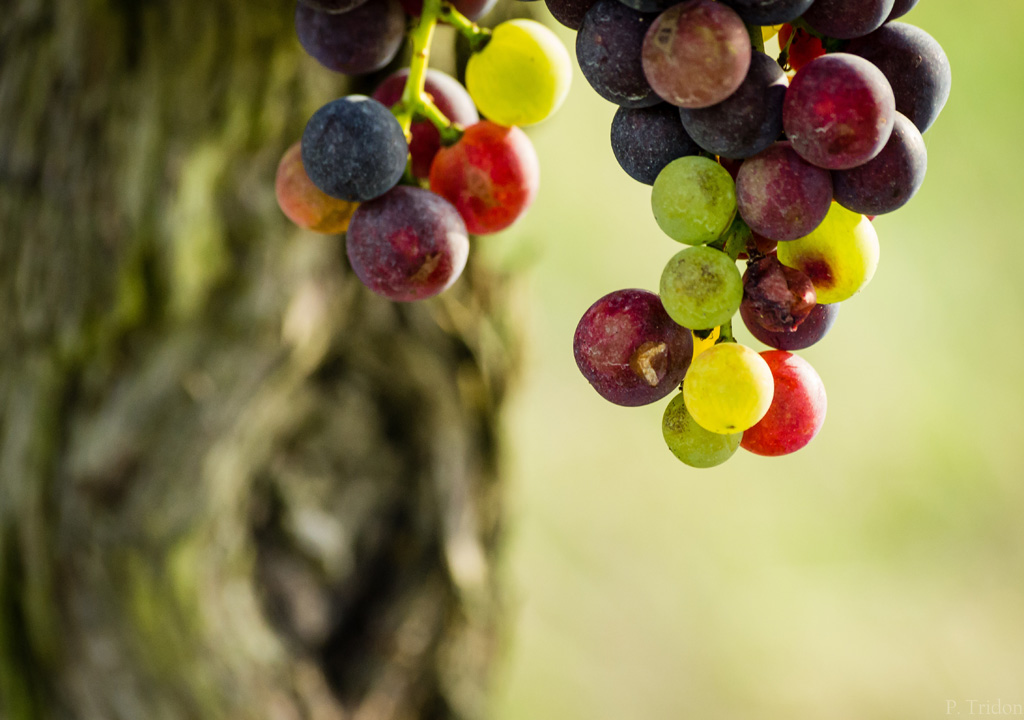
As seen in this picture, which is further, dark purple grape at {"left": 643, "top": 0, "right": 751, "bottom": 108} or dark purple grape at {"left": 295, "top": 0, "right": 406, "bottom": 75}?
dark purple grape at {"left": 295, "top": 0, "right": 406, "bottom": 75}

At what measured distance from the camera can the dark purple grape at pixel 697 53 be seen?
267 millimetres

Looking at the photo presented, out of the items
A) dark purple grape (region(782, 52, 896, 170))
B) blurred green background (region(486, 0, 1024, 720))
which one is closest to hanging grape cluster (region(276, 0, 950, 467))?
dark purple grape (region(782, 52, 896, 170))

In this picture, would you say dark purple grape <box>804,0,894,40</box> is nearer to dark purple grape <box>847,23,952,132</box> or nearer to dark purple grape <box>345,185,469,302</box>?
dark purple grape <box>847,23,952,132</box>

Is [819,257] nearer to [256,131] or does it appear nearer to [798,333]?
[798,333]

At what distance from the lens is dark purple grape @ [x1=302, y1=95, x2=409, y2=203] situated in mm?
344

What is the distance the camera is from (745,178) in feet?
0.97

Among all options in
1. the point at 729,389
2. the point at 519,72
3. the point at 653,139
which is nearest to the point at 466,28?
the point at 519,72

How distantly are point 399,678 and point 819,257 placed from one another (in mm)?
902

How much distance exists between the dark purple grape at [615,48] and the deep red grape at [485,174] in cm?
11

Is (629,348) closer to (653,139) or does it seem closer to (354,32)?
(653,139)

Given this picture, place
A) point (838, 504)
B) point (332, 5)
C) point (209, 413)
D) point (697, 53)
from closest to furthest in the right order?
point (697, 53) → point (332, 5) → point (209, 413) → point (838, 504)

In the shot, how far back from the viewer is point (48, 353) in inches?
31.4

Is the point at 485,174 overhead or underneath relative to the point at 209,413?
overhead

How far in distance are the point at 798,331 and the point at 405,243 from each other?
0.18 metres
